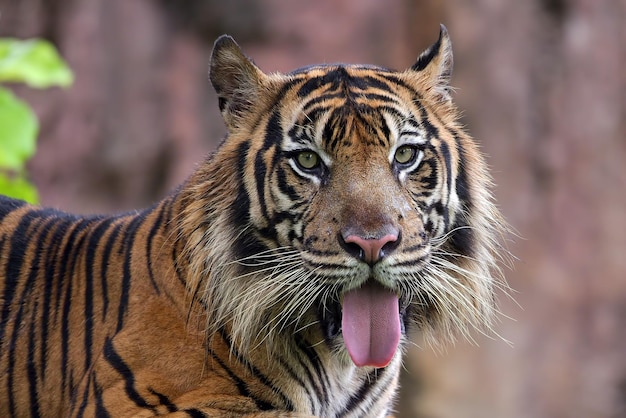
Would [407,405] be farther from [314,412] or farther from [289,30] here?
[314,412]

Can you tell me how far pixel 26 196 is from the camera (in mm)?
5988

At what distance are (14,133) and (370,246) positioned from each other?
3500 mm

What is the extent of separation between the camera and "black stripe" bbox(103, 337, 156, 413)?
11.3ft

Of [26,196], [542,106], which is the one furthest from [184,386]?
[542,106]

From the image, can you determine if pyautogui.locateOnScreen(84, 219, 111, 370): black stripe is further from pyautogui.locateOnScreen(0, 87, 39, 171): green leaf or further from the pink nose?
pyautogui.locateOnScreen(0, 87, 39, 171): green leaf

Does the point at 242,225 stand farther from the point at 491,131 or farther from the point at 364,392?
the point at 491,131

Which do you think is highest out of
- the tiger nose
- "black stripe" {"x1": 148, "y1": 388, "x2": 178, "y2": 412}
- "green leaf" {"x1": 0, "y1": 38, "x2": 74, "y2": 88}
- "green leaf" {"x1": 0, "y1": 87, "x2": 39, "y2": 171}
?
"green leaf" {"x1": 0, "y1": 38, "x2": 74, "y2": 88}

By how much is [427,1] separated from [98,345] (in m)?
7.60

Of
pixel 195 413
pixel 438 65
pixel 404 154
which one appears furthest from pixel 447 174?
pixel 195 413

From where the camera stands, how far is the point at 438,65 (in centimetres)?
386

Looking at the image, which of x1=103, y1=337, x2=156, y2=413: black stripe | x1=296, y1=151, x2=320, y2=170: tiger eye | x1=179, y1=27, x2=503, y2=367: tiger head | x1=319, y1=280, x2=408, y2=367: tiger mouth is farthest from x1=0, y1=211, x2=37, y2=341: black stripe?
x1=319, y1=280, x2=408, y2=367: tiger mouth

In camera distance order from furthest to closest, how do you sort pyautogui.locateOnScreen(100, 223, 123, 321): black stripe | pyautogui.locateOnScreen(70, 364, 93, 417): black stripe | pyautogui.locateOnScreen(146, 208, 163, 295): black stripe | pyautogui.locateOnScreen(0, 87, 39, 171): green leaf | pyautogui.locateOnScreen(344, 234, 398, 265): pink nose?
pyautogui.locateOnScreen(0, 87, 39, 171): green leaf < pyautogui.locateOnScreen(100, 223, 123, 321): black stripe < pyautogui.locateOnScreen(146, 208, 163, 295): black stripe < pyautogui.locateOnScreen(70, 364, 93, 417): black stripe < pyautogui.locateOnScreen(344, 234, 398, 265): pink nose

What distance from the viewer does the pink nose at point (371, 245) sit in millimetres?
3197

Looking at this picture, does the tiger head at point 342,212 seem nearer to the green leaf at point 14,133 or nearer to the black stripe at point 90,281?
the black stripe at point 90,281
